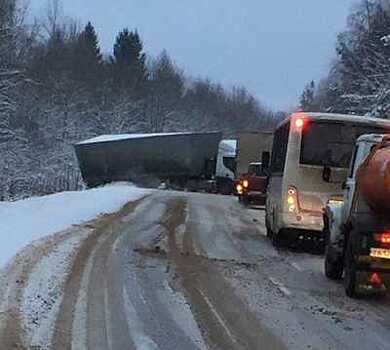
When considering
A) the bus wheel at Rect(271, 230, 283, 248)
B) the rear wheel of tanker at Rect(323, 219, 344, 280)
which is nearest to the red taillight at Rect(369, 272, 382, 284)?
the rear wheel of tanker at Rect(323, 219, 344, 280)

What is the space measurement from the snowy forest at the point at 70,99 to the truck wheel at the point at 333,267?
28.5 meters

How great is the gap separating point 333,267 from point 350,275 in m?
1.79

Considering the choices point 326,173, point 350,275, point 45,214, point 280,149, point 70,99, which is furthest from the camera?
point 70,99

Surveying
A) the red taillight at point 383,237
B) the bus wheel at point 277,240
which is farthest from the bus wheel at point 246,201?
the red taillight at point 383,237

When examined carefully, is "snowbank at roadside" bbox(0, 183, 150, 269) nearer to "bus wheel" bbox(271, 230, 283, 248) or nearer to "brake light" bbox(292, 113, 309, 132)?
"bus wheel" bbox(271, 230, 283, 248)

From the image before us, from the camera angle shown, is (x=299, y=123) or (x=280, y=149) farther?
(x=280, y=149)

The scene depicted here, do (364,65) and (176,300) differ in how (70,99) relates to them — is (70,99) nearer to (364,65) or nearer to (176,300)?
(364,65)

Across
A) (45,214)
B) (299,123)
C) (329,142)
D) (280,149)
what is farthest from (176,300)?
(45,214)

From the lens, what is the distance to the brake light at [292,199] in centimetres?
1584

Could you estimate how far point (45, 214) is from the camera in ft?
63.6

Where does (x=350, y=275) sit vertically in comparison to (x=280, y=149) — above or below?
below

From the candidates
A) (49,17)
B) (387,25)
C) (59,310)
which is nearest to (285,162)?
(59,310)

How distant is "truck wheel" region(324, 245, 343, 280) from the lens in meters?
12.1

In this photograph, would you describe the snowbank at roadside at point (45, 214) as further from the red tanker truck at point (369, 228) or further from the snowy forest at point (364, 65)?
the snowy forest at point (364, 65)
